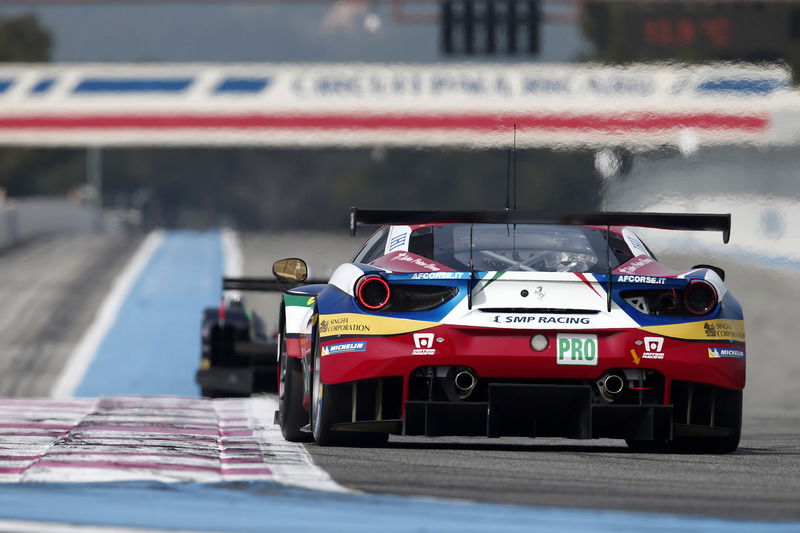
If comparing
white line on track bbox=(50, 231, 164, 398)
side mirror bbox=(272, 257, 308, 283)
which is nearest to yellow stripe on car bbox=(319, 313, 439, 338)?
side mirror bbox=(272, 257, 308, 283)

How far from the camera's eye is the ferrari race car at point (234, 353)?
13328mm

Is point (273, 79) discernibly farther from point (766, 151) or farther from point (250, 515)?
point (250, 515)

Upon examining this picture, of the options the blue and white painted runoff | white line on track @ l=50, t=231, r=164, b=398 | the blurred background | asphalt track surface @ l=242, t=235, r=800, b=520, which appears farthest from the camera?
white line on track @ l=50, t=231, r=164, b=398

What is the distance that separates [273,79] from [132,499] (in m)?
45.5

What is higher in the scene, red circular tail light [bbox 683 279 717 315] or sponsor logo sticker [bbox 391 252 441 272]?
sponsor logo sticker [bbox 391 252 441 272]

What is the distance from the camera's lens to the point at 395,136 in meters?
49.2

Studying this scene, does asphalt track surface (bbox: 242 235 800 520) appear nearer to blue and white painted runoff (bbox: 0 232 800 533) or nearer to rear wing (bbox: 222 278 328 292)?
blue and white painted runoff (bbox: 0 232 800 533)

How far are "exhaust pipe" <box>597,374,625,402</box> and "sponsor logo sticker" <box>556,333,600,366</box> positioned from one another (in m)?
0.11

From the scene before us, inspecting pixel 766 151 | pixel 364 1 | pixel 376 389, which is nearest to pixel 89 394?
pixel 766 151

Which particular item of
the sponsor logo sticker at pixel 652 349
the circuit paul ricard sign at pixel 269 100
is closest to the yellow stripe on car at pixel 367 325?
the sponsor logo sticker at pixel 652 349

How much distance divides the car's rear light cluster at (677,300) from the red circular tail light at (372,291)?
100cm

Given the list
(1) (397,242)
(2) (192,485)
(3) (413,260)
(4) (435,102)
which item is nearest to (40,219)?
(4) (435,102)

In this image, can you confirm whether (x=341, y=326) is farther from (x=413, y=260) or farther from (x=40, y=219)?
(x=40, y=219)

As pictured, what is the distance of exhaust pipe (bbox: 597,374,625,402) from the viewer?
23.6ft
